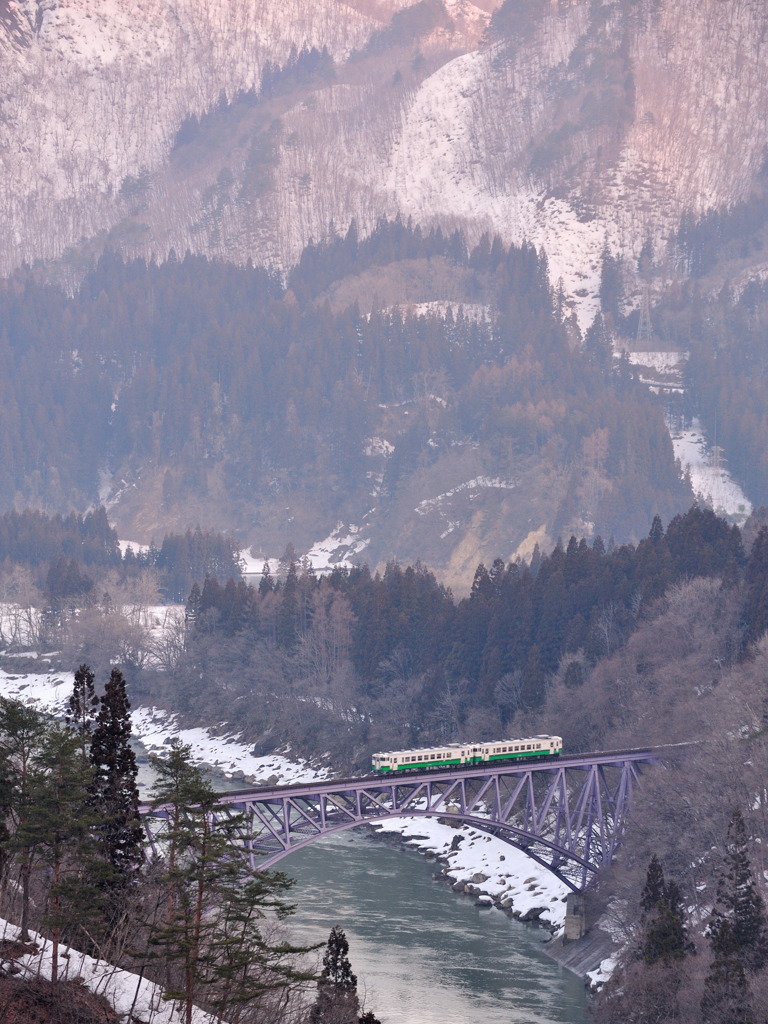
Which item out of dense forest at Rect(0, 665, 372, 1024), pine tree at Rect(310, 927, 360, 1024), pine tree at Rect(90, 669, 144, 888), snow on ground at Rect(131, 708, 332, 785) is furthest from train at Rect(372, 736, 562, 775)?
snow on ground at Rect(131, 708, 332, 785)

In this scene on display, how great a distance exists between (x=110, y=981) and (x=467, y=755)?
5159 cm

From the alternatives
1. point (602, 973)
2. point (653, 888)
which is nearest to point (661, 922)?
point (653, 888)

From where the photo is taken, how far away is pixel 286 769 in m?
156

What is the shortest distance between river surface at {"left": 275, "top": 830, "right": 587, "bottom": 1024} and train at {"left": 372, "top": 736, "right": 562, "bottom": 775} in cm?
868

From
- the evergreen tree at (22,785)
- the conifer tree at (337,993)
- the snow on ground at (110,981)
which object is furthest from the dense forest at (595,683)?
the conifer tree at (337,993)

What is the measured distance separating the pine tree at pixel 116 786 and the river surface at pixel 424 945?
24745 millimetres

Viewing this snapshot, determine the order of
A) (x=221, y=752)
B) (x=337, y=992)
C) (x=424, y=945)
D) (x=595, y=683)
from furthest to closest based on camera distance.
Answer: (x=221, y=752) < (x=595, y=683) < (x=424, y=945) < (x=337, y=992)

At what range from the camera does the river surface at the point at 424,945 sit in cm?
8888

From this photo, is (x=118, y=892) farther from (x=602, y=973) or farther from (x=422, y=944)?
(x=422, y=944)

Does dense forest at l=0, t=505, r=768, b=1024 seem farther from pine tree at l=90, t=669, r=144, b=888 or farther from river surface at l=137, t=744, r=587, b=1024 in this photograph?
river surface at l=137, t=744, r=587, b=1024

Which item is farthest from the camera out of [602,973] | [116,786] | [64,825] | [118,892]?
[602,973]

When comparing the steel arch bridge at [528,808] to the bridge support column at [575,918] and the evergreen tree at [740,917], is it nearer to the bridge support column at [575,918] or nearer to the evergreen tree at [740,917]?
the bridge support column at [575,918]

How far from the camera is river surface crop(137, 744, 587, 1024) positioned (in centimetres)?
8894

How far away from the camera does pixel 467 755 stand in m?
105
